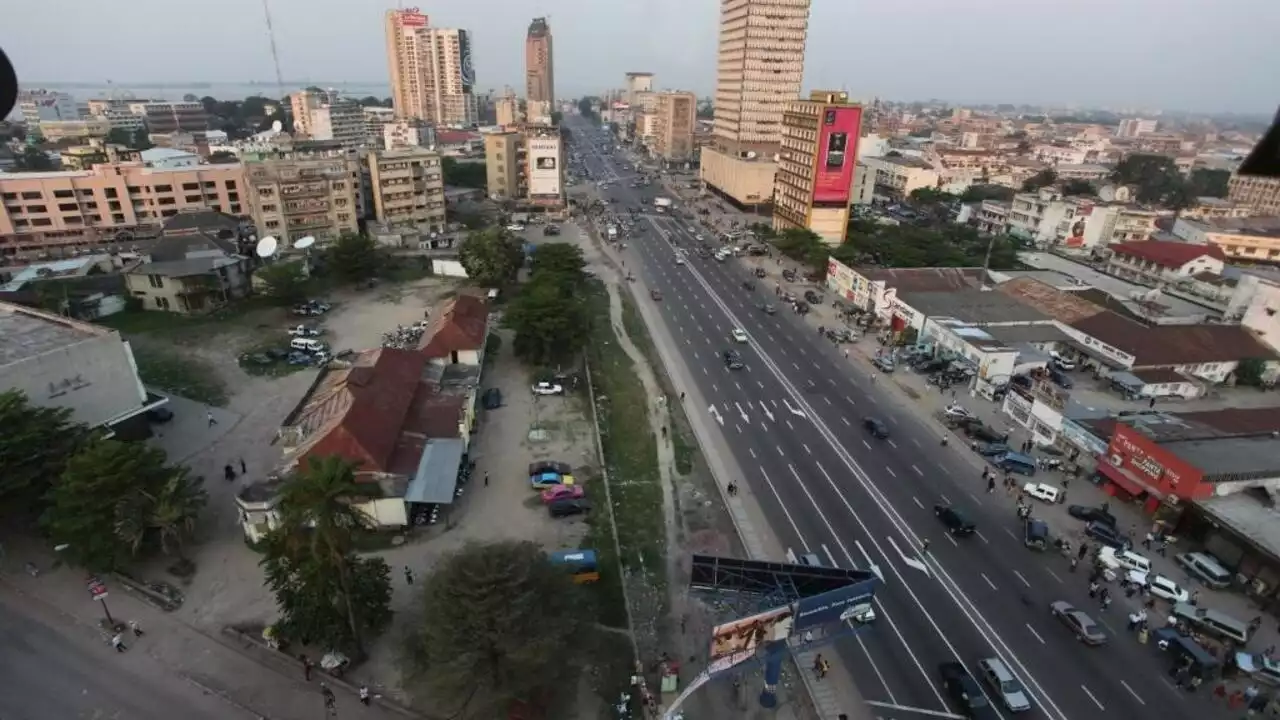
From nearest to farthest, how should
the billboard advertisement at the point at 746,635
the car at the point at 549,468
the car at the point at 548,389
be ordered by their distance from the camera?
the billboard advertisement at the point at 746,635 → the car at the point at 549,468 → the car at the point at 548,389

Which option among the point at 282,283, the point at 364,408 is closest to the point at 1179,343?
the point at 364,408

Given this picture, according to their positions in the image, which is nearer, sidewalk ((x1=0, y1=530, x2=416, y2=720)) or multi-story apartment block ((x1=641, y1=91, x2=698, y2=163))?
sidewalk ((x1=0, y1=530, x2=416, y2=720))

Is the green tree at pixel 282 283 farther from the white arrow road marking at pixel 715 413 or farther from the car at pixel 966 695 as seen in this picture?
the car at pixel 966 695

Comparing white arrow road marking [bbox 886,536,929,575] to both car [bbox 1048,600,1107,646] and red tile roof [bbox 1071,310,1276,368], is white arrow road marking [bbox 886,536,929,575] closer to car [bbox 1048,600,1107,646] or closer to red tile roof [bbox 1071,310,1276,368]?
car [bbox 1048,600,1107,646]

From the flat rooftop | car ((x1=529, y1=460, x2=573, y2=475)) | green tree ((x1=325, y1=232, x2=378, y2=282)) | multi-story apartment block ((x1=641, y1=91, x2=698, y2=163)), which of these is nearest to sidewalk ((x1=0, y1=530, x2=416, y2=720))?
the flat rooftop

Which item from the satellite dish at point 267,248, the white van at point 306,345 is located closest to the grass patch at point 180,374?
the white van at point 306,345

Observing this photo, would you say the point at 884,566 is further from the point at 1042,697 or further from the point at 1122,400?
the point at 1122,400

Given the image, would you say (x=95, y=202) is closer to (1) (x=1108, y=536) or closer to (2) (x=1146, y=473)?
(1) (x=1108, y=536)

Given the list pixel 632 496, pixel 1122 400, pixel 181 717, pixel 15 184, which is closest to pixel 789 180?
Answer: pixel 1122 400
